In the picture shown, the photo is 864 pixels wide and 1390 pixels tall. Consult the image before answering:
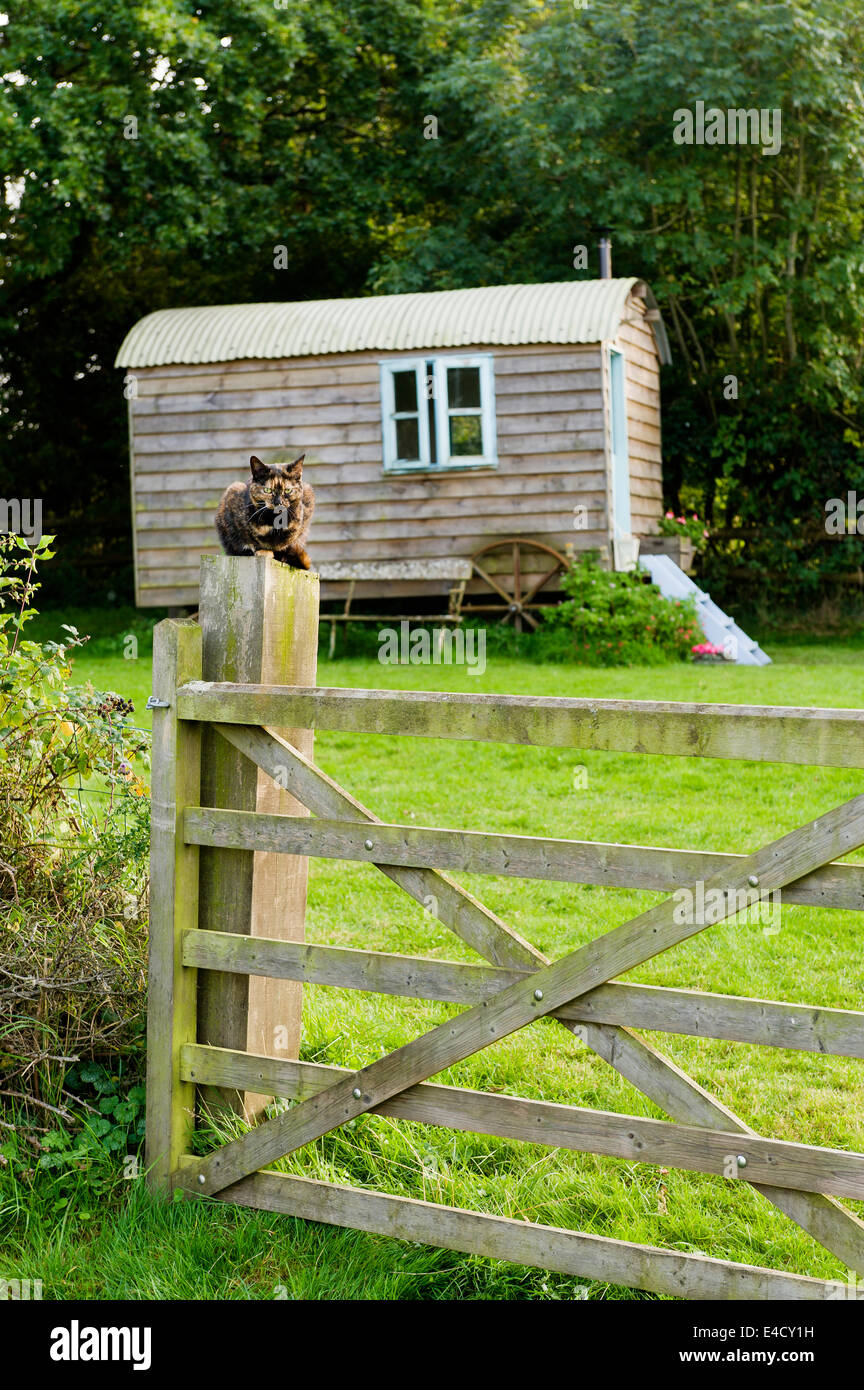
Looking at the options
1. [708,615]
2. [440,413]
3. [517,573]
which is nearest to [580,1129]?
[708,615]

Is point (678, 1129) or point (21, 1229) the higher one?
point (678, 1129)

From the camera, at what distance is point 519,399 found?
45.5ft

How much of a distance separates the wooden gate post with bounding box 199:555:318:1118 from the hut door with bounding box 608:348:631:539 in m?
11.1

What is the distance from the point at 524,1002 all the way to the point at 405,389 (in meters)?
12.4

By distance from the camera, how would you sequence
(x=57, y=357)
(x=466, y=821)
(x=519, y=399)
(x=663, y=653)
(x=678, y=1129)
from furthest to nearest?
(x=57, y=357)
(x=519, y=399)
(x=663, y=653)
(x=466, y=821)
(x=678, y=1129)

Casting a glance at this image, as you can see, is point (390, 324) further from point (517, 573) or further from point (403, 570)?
point (517, 573)

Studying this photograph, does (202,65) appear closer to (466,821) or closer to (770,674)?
(770,674)

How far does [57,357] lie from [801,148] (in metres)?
12.1

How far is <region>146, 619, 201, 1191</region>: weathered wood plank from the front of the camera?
10.3 feet

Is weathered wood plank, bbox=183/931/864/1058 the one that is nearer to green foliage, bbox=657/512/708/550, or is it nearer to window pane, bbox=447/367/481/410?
window pane, bbox=447/367/481/410

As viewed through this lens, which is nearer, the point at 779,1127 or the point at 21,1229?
the point at 21,1229

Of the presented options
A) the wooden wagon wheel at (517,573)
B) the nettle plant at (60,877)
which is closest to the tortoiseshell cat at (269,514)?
the nettle plant at (60,877)

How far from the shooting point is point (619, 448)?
14.3m

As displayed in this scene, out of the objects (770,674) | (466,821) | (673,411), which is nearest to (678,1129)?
(466,821)
